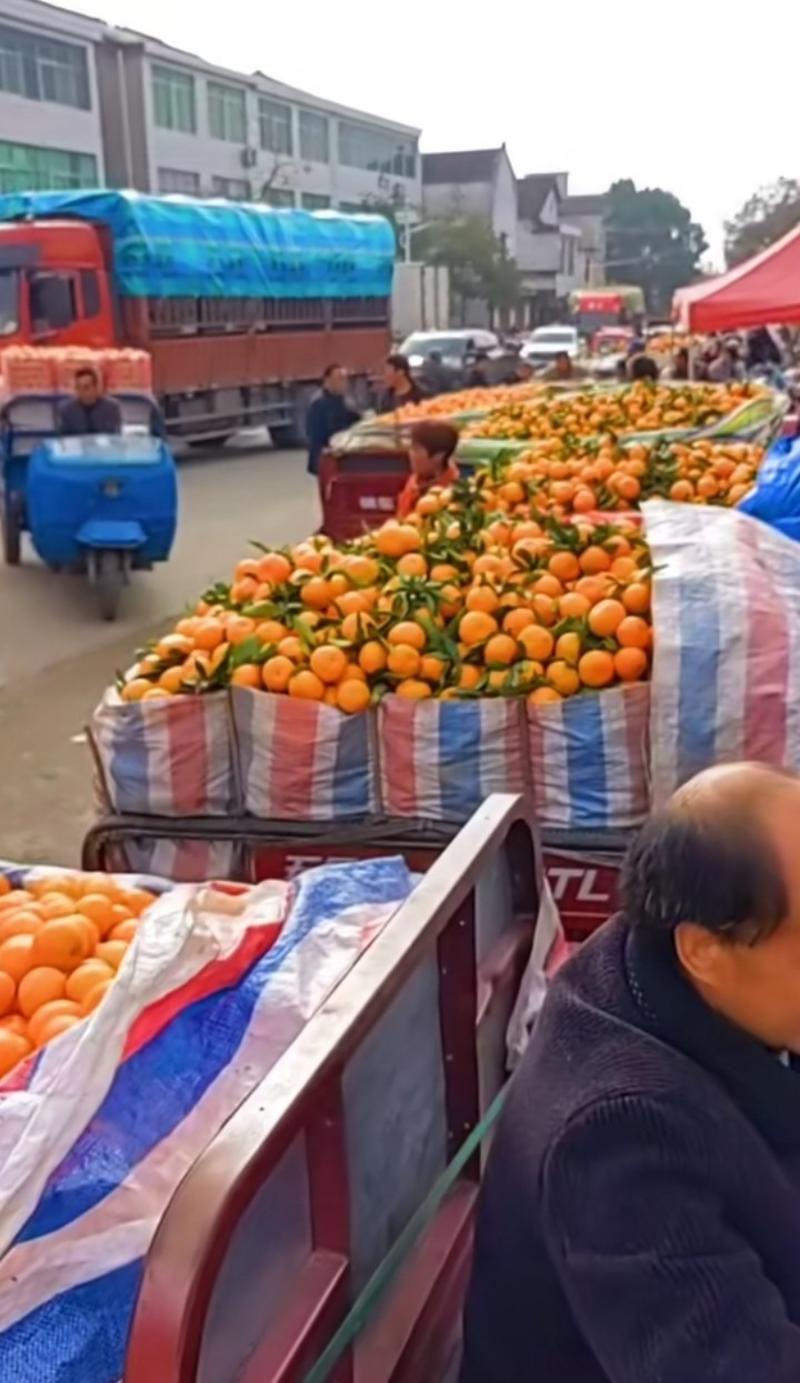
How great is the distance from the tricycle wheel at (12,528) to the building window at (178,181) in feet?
124

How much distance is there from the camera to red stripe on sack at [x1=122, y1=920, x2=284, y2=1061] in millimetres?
1892

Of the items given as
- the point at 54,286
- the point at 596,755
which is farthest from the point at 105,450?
the point at 54,286

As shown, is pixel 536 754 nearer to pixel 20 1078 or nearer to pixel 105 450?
pixel 20 1078

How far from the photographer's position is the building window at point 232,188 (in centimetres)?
4825

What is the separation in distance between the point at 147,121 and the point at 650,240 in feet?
192

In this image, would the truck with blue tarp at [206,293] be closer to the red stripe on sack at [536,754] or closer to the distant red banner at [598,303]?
the red stripe on sack at [536,754]

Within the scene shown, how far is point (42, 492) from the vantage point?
30.4 ft

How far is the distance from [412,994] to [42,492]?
7.91 m

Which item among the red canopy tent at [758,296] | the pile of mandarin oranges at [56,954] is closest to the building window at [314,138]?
the red canopy tent at [758,296]

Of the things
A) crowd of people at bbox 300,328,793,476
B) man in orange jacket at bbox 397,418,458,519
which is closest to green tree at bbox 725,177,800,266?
crowd of people at bbox 300,328,793,476

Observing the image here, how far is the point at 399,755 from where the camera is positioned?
3961 mm

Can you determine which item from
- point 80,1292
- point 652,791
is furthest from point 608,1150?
point 652,791

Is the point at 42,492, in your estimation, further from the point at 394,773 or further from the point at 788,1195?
the point at 788,1195

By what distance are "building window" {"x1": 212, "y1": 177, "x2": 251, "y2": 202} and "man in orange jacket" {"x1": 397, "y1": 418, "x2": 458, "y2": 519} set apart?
144 feet
